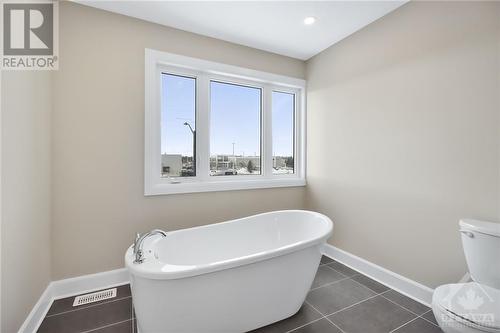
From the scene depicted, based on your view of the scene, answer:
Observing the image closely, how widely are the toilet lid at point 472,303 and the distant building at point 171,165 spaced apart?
7.55 feet

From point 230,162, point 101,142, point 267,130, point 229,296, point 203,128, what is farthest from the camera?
point 267,130

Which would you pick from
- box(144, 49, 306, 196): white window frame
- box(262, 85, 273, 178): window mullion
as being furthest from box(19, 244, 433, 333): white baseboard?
box(262, 85, 273, 178): window mullion

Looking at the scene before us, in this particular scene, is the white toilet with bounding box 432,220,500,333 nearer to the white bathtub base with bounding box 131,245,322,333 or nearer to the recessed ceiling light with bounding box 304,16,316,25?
the white bathtub base with bounding box 131,245,322,333

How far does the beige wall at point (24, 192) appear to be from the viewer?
125 centimetres

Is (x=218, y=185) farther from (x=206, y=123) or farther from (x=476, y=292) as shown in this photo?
(x=476, y=292)

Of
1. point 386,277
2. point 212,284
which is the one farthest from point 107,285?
point 386,277

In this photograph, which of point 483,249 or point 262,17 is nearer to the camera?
point 483,249

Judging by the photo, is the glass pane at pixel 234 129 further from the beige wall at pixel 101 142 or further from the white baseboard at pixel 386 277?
the white baseboard at pixel 386 277

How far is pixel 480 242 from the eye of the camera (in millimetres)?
1425

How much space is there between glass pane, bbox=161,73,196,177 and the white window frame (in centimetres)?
6

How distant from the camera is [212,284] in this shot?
1.33m

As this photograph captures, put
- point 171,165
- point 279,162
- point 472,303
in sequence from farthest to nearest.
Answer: point 279,162, point 171,165, point 472,303

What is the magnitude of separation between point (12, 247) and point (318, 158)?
111 inches

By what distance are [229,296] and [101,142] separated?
1.69 meters
